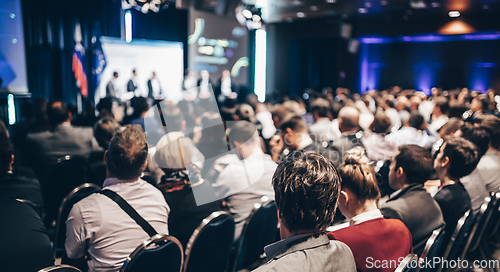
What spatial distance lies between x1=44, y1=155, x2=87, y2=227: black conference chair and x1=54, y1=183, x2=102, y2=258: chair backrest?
63 cm

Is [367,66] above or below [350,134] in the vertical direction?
above

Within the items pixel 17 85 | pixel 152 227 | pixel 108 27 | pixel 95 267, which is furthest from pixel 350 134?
pixel 108 27

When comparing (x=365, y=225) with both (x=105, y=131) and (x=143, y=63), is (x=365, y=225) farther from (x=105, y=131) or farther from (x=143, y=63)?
(x=143, y=63)

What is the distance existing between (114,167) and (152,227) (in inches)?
15.5

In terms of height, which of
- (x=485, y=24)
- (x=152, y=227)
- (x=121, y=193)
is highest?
(x=485, y=24)

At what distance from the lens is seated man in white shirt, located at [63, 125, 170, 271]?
166cm

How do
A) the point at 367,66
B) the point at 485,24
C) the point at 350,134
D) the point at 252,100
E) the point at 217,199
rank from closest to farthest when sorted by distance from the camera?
the point at 217,199 < the point at 350,134 < the point at 252,100 < the point at 485,24 < the point at 367,66

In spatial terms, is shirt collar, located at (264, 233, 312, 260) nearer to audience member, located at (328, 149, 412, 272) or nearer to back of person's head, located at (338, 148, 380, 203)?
audience member, located at (328, 149, 412, 272)

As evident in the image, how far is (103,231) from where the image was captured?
1.67 meters

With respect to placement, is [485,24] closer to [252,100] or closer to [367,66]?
[367,66]

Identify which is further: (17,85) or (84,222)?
(17,85)

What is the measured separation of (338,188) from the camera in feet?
3.75

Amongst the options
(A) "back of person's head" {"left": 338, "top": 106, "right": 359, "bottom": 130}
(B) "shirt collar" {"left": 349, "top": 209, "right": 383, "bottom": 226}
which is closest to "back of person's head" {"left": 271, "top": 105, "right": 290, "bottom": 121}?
(A) "back of person's head" {"left": 338, "top": 106, "right": 359, "bottom": 130}

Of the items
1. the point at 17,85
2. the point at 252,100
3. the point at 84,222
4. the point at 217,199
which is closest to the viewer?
the point at 84,222
